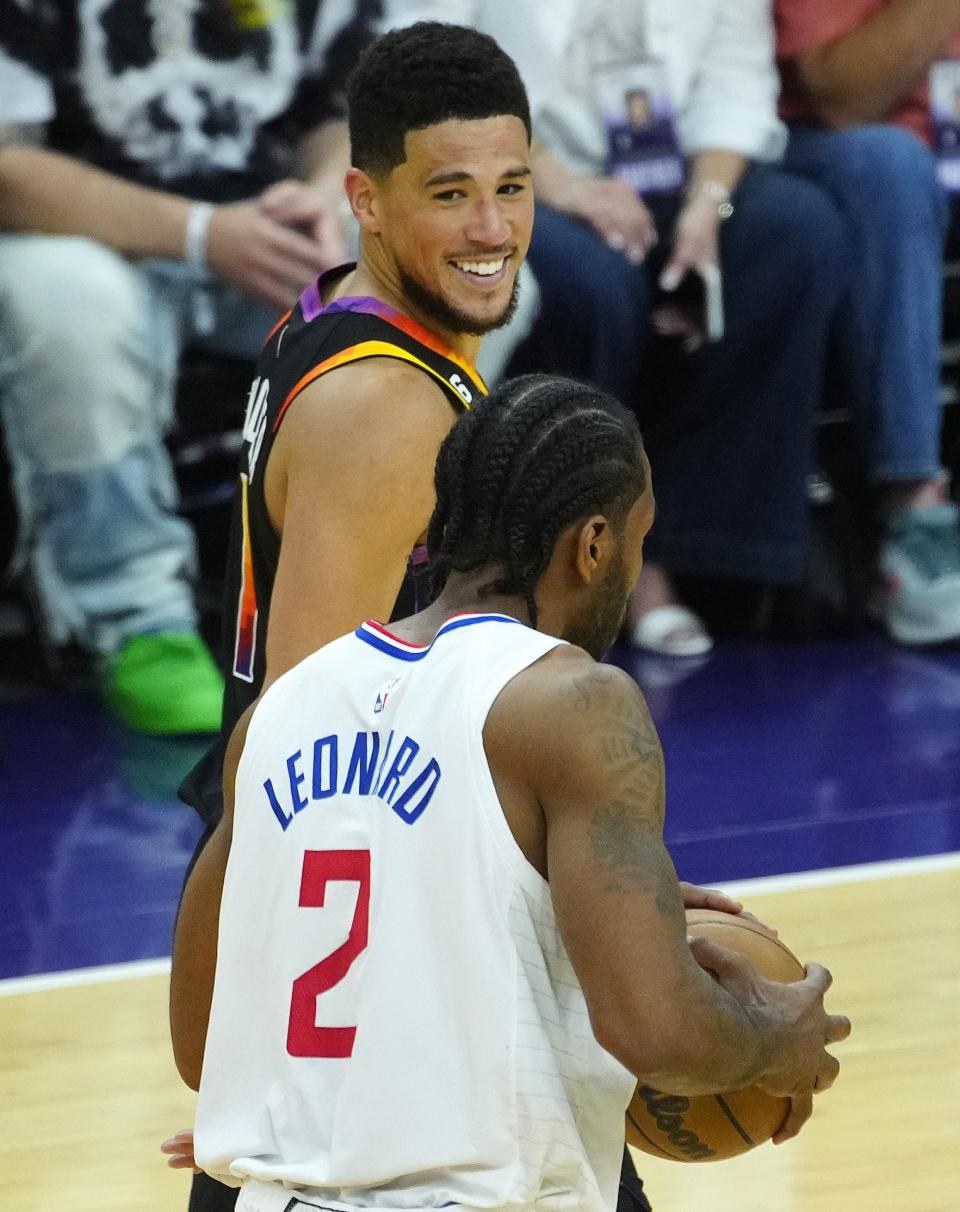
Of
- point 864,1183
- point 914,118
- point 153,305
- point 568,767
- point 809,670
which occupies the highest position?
point 568,767

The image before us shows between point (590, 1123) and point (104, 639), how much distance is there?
3.73 m

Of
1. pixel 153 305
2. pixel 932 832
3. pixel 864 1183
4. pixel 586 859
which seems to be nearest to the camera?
pixel 586 859

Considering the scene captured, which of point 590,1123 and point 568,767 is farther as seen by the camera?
point 590,1123

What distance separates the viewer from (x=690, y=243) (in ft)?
18.7

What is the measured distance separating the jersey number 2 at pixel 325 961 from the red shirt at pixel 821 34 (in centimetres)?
475

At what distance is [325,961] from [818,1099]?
1.69 m

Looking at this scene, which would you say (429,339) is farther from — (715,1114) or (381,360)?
(715,1114)

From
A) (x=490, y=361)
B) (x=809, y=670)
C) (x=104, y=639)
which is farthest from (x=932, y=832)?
(x=104, y=639)

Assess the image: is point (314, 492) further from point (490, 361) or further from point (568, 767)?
point (490, 361)

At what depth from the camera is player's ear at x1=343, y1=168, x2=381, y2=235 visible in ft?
8.81

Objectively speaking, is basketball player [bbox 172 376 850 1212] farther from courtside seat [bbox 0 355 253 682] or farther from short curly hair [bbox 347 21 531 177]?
courtside seat [bbox 0 355 253 682]

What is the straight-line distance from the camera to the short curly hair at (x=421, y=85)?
2635 mm

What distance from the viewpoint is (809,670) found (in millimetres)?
5801

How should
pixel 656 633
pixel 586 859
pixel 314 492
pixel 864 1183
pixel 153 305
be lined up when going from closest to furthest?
pixel 586 859 → pixel 314 492 → pixel 864 1183 → pixel 153 305 → pixel 656 633
